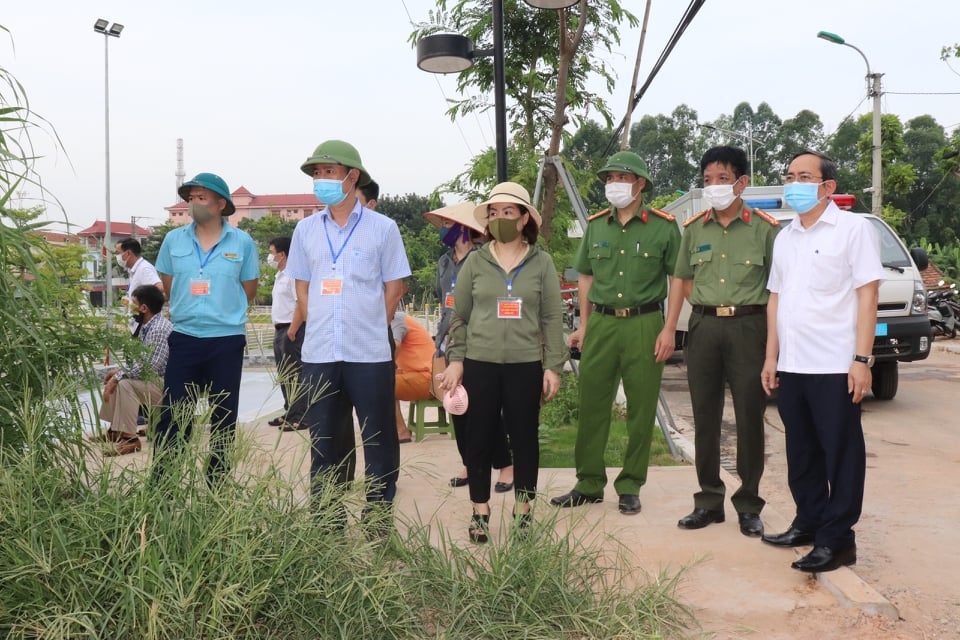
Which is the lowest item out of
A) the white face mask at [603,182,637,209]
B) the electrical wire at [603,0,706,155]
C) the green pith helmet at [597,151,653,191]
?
the white face mask at [603,182,637,209]

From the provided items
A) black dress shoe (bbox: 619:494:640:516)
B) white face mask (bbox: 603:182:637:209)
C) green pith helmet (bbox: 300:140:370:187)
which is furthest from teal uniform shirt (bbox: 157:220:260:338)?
black dress shoe (bbox: 619:494:640:516)

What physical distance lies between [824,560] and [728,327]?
1.27 m

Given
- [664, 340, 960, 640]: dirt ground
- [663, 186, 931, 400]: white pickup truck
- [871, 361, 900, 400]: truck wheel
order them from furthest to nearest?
1. [871, 361, 900, 400]: truck wheel
2. [663, 186, 931, 400]: white pickup truck
3. [664, 340, 960, 640]: dirt ground

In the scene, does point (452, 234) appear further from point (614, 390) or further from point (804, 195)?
point (804, 195)

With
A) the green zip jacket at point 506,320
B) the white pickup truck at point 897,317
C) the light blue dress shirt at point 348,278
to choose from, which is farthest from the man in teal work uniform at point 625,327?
the white pickup truck at point 897,317

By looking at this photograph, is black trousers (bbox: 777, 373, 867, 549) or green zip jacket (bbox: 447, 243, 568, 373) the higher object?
green zip jacket (bbox: 447, 243, 568, 373)

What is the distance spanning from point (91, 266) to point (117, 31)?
3601cm

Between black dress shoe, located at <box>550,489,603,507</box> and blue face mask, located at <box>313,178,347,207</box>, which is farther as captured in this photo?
black dress shoe, located at <box>550,489,603,507</box>

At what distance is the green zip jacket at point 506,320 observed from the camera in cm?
434

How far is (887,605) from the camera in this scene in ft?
11.2

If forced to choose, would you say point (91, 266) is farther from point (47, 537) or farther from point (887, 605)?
point (887, 605)

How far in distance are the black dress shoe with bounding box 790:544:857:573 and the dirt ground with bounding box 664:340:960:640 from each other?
0.10 m

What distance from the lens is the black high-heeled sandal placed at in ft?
12.4

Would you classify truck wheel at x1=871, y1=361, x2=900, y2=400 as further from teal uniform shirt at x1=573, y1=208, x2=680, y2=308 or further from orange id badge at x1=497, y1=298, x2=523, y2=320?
orange id badge at x1=497, y1=298, x2=523, y2=320
